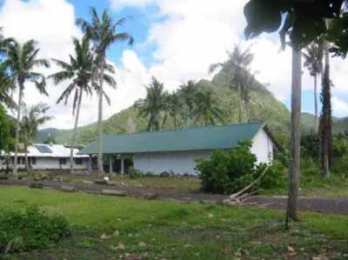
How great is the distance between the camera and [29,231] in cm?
1070

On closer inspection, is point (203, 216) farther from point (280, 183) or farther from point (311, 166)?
point (311, 166)

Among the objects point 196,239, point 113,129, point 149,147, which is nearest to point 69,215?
point 196,239

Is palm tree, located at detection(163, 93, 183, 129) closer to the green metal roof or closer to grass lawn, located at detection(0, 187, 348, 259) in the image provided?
the green metal roof

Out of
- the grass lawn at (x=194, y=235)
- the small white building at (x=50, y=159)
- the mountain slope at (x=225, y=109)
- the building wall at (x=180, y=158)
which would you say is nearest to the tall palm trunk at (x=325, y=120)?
the building wall at (x=180, y=158)

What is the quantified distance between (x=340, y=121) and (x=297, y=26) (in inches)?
2690

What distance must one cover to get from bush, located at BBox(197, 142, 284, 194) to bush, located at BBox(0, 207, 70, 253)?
51.0 feet

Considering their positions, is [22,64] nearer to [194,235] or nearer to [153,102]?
[153,102]

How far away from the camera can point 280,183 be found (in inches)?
1071

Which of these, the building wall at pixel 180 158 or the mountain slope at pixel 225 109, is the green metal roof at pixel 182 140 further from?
the mountain slope at pixel 225 109

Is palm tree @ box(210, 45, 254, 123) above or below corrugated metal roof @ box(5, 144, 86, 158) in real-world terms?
above

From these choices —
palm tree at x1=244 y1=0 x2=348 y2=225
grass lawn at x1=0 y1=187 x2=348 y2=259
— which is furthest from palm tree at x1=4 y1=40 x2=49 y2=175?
palm tree at x1=244 y1=0 x2=348 y2=225

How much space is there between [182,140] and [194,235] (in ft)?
116

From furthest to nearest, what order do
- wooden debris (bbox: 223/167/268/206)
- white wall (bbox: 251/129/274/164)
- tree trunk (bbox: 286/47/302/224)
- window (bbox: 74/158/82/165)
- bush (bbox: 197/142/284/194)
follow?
1. window (bbox: 74/158/82/165)
2. white wall (bbox: 251/129/274/164)
3. bush (bbox: 197/142/284/194)
4. wooden debris (bbox: 223/167/268/206)
5. tree trunk (bbox: 286/47/302/224)

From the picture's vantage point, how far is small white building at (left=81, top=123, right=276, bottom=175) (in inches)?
1687
